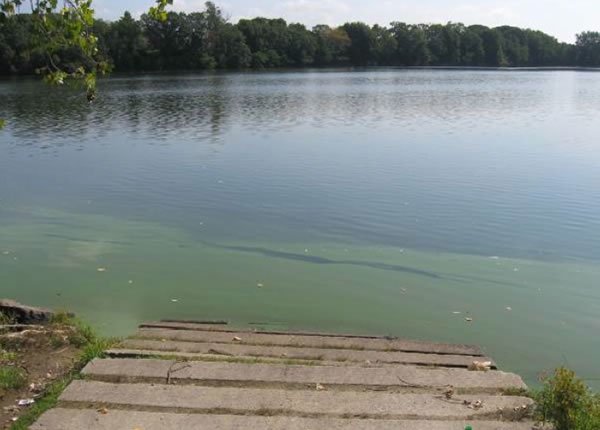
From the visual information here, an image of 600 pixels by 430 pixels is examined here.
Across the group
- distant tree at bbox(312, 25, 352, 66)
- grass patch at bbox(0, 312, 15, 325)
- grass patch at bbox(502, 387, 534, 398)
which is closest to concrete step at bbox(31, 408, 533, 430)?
grass patch at bbox(502, 387, 534, 398)

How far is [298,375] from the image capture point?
5.08 meters

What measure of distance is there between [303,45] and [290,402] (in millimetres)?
112920

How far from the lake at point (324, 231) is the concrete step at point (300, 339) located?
104 centimetres

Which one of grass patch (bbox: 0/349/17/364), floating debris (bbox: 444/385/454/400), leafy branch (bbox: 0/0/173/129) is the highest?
leafy branch (bbox: 0/0/173/129)

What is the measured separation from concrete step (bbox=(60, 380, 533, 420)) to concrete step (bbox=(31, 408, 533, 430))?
98 mm

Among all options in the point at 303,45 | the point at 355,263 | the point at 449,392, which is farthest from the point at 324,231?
the point at 303,45

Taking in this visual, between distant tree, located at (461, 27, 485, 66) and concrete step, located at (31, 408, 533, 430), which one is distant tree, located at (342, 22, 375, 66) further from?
concrete step, located at (31, 408, 533, 430)

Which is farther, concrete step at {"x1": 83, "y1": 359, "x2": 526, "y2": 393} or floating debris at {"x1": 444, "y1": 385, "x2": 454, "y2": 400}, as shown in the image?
concrete step at {"x1": 83, "y1": 359, "x2": 526, "y2": 393}

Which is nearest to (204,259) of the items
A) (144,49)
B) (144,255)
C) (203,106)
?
(144,255)

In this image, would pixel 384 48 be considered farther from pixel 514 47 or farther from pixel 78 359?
pixel 78 359

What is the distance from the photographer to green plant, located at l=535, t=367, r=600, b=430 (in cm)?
401

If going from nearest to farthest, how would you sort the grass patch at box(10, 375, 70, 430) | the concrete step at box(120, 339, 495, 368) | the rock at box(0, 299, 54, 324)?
the grass patch at box(10, 375, 70, 430)
the concrete step at box(120, 339, 495, 368)
the rock at box(0, 299, 54, 324)

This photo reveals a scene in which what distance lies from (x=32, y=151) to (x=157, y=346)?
18427 millimetres

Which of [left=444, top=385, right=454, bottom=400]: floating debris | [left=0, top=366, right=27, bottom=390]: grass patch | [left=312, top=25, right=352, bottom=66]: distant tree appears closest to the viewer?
[left=444, top=385, right=454, bottom=400]: floating debris
